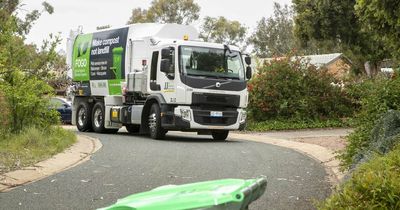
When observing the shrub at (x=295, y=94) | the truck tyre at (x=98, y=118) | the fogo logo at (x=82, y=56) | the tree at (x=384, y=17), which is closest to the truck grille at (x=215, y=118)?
the truck tyre at (x=98, y=118)

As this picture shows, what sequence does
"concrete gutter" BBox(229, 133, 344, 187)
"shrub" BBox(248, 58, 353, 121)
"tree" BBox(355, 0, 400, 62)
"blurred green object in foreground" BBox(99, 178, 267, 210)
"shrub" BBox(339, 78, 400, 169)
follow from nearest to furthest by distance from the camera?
"blurred green object in foreground" BBox(99, 178, 267, 210), "tree" BBox(355, 0, 400, 62), "shrub" BBox(339, 78, 400, 169), "concrete gutter" BBox(229, 133, 344, 187), "shrub" BBox(248, 58, 353, 121)

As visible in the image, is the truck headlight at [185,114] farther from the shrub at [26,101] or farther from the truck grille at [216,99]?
the shrub at [26,101]

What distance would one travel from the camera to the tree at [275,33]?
66625mm

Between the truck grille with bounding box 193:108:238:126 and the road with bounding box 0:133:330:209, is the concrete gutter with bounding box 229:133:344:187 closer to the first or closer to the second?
the road with bounding box 0:133:330:209

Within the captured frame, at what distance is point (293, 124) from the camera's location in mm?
21703

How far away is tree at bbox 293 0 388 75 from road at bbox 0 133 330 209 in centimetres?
1295

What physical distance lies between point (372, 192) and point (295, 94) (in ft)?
60.1

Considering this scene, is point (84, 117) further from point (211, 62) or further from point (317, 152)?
point (317, 152)

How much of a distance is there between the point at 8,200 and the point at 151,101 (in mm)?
10469

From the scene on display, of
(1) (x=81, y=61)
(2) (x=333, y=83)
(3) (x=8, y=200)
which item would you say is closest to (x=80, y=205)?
(3) (x=8, y=200)

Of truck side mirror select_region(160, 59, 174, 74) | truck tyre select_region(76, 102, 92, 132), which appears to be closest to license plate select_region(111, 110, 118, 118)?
truck tyre select_region(76, 102, 92, 132)

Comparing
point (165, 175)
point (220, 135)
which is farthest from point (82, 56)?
point (165, 175)

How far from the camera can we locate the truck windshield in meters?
16.6

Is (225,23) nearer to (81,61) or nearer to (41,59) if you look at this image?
(81,61)
